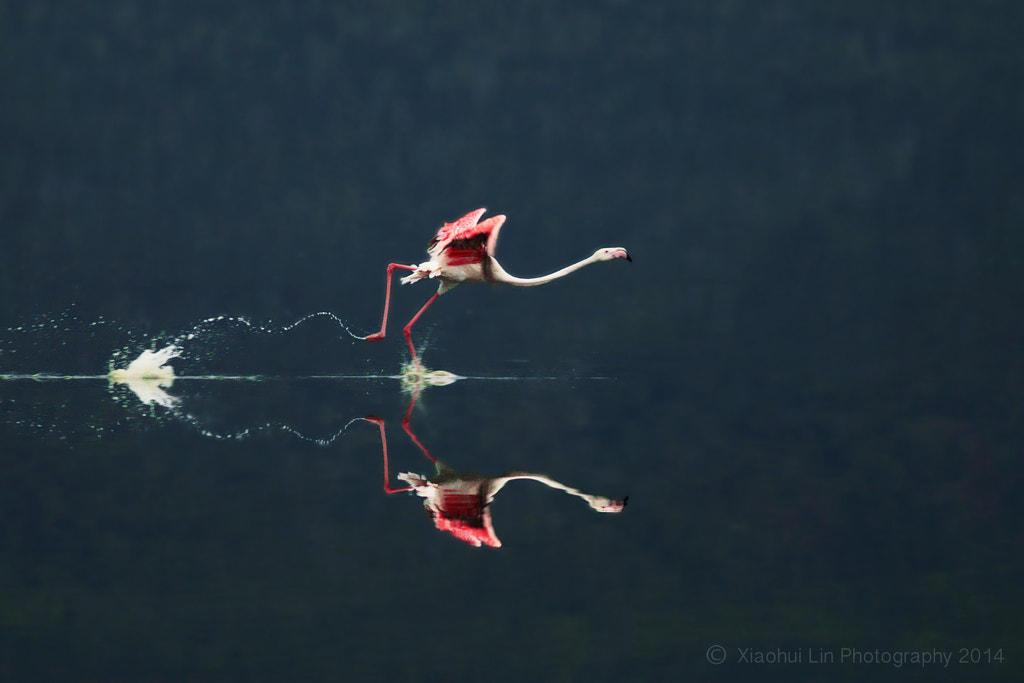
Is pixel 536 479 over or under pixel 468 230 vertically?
under

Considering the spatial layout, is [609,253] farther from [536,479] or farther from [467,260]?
[536,479]

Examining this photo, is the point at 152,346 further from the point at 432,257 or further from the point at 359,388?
the point at 432,257

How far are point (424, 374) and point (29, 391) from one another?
7.42 feet

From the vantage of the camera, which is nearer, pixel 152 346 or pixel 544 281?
pixel 544 281

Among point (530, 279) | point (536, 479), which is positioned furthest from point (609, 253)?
point (536, 479)

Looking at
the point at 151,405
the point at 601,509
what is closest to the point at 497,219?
the point at 151,405

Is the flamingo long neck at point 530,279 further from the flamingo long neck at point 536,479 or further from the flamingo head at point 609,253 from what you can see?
the flamingo long neck at point 536,479

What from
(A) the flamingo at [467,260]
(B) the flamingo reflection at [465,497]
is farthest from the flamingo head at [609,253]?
(B) the flamingo reflection at [465,497]

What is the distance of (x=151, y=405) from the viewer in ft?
23.1

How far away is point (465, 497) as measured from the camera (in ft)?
16.2

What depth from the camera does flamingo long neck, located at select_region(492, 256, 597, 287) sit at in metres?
7.47

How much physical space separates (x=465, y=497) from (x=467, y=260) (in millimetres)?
2641

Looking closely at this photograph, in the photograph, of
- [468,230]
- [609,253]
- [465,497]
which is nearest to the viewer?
[465,497]

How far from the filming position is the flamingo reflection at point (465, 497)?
4.54 m
